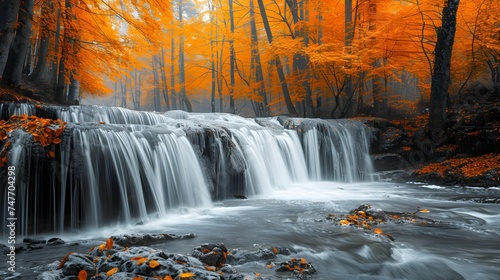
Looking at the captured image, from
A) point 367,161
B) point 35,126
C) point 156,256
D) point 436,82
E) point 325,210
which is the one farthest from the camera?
point 367,161

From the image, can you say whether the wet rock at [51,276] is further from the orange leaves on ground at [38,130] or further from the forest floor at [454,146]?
the forest floor at [454,146]

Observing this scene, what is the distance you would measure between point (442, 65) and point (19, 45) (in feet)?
39.9

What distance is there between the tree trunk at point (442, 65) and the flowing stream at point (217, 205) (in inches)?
110

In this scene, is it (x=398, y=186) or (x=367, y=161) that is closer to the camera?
(x=398, y=186)

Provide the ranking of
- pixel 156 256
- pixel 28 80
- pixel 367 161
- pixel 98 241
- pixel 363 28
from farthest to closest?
pixel 363 28 → pixel 367 161 → pixel 28 80 → pixel 98 241 → pixel 156 256

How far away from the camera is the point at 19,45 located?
7988mm

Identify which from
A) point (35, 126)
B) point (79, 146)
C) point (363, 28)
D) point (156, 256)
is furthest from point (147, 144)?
point (363, 28)

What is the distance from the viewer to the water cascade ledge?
175 inches

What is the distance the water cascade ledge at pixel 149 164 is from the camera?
443 cm

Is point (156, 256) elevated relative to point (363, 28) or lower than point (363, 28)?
lower

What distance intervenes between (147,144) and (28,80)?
797cm

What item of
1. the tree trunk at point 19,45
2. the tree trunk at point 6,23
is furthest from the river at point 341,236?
the tree trunk at point 19,45

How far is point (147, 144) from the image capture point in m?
6.25

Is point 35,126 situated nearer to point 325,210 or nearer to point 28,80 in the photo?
point 325,210
